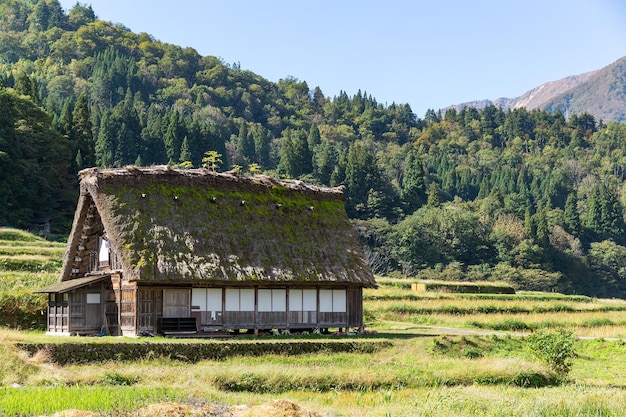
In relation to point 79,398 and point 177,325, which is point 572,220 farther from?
point 79,398

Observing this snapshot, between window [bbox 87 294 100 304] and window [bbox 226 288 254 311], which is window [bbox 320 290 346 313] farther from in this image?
window [bbox 87 294 100 304]

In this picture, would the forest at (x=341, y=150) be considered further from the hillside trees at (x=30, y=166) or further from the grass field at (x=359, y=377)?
the grass field at (x=359, y=377)

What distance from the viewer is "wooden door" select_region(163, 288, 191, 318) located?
86.9 ft

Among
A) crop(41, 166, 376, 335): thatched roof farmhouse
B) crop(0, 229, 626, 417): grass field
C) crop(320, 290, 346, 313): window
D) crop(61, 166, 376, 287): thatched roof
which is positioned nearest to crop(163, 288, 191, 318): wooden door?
crop(41, 166, 376, 335): thatched roof farmhouse

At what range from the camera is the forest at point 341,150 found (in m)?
63.1

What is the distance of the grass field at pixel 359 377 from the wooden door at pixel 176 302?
2590mm

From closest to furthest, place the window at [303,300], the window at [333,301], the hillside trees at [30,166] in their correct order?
the window at [303,300] < the window at [333,301] < the hillside trees at [30,166]

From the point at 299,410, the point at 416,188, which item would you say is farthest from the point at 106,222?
the point at 416,188

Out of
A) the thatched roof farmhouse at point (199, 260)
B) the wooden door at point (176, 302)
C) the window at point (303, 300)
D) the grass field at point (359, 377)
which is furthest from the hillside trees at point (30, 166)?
the window at point (303, 300)

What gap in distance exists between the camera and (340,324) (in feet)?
99.3

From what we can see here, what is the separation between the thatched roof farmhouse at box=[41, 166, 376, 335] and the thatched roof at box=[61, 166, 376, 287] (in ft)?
0.14

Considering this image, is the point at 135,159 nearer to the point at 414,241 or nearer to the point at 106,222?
the point at 414,241

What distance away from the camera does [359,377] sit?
63.8 ft

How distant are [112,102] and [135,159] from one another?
151ft
